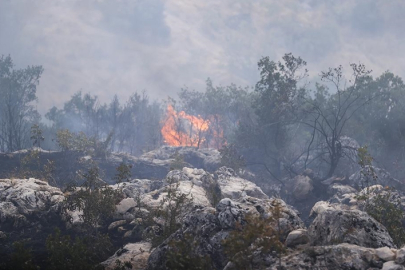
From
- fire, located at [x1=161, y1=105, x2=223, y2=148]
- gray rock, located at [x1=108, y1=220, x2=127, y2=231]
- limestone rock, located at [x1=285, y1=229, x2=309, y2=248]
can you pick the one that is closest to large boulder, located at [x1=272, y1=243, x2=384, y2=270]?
limestone rock, located at [x1=285, y1=229, x2=309, y2=248]

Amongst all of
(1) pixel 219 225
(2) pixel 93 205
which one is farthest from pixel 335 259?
(2) pixel 93 205

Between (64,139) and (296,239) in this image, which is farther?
(64,139)

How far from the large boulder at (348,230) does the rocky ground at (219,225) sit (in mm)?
25

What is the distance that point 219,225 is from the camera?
9828 mm

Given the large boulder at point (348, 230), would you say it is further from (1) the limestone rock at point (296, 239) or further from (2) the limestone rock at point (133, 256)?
(2) the limestone rock at point (133, 256)

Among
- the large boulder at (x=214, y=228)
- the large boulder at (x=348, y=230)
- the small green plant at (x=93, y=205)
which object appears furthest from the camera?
the small green plant at (x=93, y=205)

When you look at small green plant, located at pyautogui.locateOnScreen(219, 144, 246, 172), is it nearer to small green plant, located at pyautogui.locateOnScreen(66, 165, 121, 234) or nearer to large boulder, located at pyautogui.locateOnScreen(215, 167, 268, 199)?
large boulder, located at pyautogui.locateOnScreen(215, 167, 268, 199)

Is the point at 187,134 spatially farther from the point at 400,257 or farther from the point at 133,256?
the point at 400,257

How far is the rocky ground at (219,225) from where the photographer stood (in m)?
7.29

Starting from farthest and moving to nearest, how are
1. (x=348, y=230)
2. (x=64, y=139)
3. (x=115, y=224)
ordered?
(x=64, y=139)
(x=115, y=224)
(x=348, y=230)

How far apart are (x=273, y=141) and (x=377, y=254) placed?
1313 inches

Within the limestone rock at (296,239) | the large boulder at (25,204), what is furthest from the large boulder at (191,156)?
the limestone rock at (296,239)

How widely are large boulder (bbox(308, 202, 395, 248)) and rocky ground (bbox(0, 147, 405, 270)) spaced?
2cm

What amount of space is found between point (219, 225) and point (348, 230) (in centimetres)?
352
